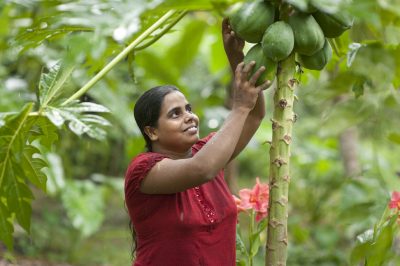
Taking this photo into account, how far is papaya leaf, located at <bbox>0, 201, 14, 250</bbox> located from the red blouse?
0.34 meters

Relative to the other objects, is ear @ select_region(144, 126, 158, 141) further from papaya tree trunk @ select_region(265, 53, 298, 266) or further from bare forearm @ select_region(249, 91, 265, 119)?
papaya tree trunk @ select_region(265, 53, 298, 266)

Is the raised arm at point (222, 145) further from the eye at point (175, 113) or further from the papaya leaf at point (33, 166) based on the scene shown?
the papaya leaf at point (33, 166)

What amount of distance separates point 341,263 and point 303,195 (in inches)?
72.1

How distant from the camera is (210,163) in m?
1.54

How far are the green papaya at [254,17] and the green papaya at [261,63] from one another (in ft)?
0.14

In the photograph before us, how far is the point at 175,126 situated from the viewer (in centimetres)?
177

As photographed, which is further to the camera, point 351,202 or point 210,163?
point 351,202

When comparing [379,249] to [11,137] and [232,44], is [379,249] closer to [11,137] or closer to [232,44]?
[232,44]

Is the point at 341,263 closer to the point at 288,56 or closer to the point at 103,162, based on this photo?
the point at 103,162

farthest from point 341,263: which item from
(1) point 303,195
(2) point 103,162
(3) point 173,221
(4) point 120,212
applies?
(3) point 173,221

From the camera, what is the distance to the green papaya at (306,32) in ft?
4.69

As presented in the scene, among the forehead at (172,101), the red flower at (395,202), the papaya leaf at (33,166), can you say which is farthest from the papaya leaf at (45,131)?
the red flower at (395,202)

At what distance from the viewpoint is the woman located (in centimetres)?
170

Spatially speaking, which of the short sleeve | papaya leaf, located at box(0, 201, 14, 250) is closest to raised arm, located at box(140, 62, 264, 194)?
the short sleeve
